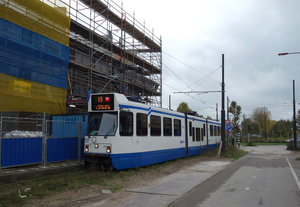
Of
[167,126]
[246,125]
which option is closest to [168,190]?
[167,126]

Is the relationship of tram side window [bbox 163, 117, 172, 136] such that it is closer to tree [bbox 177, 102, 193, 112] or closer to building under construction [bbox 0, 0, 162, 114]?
building under construction [bbox 0, 0, 162, 114]

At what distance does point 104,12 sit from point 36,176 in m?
17.5

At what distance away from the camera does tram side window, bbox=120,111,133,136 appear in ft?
35.6

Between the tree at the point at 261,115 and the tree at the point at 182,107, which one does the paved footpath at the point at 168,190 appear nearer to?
the tree at the point at 182,107

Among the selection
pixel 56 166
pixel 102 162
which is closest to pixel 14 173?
pixel 56 166

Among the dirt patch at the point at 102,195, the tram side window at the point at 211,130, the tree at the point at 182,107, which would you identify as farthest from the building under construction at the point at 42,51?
the tree at the point at 182,107

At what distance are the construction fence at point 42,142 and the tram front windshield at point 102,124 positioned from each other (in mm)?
1747

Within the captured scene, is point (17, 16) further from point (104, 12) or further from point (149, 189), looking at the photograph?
point (149, 189)

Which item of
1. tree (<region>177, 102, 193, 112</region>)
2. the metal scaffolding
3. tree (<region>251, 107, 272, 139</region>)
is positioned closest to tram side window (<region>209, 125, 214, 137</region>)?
the metal scaffolding

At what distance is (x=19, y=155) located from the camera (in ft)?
32.0

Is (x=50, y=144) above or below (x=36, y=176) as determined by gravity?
above

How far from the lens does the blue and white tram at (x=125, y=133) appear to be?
1053cm

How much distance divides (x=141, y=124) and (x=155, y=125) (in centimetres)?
139

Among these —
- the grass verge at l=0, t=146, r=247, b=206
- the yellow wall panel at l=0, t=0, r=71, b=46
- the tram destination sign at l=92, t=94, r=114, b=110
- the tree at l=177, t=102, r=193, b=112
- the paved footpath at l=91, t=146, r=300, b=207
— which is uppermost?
the yellow wall panel at l=0, t=0, r=71, b=46
